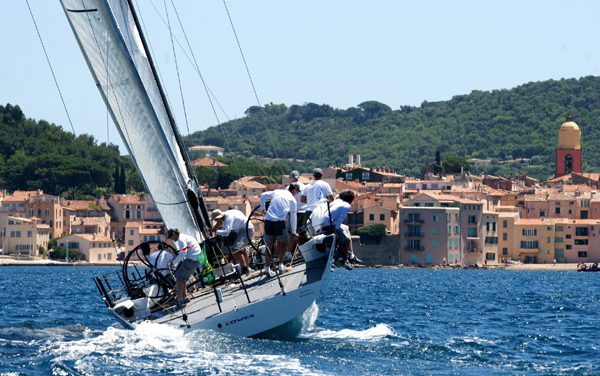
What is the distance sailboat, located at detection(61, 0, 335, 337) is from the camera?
23.4 metres

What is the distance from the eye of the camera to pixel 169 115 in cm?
2584

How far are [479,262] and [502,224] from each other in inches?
174

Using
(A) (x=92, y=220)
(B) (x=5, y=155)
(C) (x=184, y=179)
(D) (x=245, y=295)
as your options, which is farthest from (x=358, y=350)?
(B) (x=5, y=155)

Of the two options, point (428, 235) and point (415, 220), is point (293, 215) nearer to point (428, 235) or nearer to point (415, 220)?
point (415, 220)

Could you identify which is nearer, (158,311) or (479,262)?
(158,311)

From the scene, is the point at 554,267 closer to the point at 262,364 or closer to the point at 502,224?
the point at 502,224

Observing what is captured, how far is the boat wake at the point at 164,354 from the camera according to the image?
19.9 meters

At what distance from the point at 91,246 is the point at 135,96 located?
9371cm

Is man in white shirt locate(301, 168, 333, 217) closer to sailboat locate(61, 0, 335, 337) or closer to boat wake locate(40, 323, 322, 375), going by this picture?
sailboat locate(61, 0, 335, 337)

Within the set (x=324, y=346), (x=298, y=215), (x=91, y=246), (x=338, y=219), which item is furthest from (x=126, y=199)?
(x=324, y=346)

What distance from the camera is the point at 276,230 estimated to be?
24078 millimetres

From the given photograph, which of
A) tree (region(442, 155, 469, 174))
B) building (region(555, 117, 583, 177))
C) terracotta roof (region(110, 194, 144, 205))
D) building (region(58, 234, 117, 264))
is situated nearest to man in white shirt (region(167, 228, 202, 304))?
building (region(58, 234, 117, 264))

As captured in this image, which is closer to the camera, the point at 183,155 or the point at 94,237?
the point at 183,155

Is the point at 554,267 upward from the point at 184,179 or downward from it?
downward
